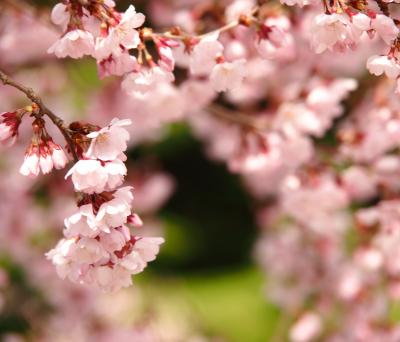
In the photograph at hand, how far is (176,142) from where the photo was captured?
3.12 metres

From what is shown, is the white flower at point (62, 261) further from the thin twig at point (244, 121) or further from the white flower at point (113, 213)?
the thin twig at point (244, 121)

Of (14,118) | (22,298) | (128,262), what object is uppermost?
(22,298)

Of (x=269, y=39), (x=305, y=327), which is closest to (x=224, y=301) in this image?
(x=305, y=327)

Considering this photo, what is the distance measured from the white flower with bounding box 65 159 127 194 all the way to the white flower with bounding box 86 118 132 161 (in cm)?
1

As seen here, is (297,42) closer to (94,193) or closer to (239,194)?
(94,193)

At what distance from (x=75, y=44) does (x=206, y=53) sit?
21 centimetres

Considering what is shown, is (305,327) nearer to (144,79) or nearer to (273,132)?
(273,132)

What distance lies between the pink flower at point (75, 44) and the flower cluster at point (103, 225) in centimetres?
12

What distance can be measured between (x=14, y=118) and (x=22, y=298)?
4.06 ft

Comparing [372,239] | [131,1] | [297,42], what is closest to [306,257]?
[372,239]

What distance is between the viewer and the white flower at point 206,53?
46.8 inches

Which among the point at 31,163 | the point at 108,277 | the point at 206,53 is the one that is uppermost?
the point at 206,53

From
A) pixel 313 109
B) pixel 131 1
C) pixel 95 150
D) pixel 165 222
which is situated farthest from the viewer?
pixel 165 222

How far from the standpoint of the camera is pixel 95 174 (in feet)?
3.23
